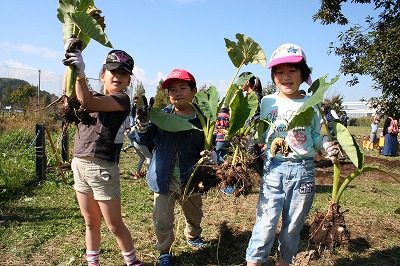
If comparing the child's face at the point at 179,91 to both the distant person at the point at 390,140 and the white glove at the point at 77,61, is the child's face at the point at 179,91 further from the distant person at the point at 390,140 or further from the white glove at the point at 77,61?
the distant person at the point at 390,140

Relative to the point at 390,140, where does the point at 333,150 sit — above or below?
above

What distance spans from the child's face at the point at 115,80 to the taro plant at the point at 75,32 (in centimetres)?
27

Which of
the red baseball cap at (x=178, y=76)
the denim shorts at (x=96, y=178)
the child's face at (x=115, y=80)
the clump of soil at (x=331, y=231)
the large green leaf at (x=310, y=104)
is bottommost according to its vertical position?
the clump of soil at (x=331, y=231)

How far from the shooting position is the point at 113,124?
227cm

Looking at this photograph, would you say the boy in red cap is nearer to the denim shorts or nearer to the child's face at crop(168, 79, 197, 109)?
the child's face at crop(168, 79, 197, 109)

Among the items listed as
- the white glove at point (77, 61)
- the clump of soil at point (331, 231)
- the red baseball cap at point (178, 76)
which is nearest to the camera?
the white glove at point (77, 61)

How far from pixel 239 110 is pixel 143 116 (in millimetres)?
650

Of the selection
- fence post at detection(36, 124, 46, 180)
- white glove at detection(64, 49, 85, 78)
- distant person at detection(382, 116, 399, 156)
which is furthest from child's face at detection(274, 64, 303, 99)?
distant person at detection(382, 116, 399, 156)

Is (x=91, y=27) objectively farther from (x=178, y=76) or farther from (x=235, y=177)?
(x=235, y=177)

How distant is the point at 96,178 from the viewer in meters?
2.22

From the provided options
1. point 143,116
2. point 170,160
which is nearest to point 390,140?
point 170,160

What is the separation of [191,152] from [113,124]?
2.02 feet

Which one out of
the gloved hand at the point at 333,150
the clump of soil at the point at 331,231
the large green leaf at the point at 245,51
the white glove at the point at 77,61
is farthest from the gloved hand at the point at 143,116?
the clump of soil at the point at 331,231

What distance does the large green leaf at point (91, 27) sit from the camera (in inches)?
74.8
